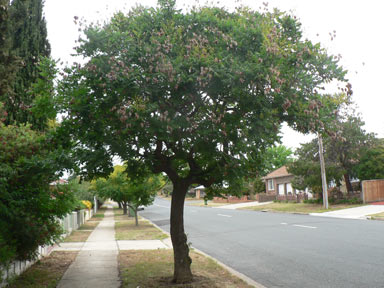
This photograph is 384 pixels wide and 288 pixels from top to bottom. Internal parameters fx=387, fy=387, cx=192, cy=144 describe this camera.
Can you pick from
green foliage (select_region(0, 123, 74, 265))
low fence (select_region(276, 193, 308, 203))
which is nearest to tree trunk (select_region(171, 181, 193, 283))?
green foliage (select_region(0, 123, 74, 265))

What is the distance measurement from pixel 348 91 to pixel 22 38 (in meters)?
12.9

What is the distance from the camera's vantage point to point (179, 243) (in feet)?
24.8

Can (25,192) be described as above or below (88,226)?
above

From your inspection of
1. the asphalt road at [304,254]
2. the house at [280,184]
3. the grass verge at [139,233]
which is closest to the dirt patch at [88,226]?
the grass verge at [139,233]

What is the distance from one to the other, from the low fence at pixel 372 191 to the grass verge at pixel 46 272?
2541cm

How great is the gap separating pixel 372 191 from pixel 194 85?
2911 centimetres

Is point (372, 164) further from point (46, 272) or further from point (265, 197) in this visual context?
point (46, 272)

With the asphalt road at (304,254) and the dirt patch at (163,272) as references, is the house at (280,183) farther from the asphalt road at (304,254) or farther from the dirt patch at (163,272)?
the dirt patch at (163,272)

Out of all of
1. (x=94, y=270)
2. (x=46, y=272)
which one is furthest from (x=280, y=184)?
(x=46, y=272)

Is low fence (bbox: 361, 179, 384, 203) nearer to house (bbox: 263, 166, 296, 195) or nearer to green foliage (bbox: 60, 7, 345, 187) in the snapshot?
house (bbox: 263, 166, 296, 195)

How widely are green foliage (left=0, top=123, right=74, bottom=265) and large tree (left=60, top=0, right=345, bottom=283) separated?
862 millimetres

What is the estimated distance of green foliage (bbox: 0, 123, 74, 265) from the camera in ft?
22.0

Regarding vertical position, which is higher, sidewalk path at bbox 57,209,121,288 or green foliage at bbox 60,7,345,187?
green foliage at bbox 60,7,345,187

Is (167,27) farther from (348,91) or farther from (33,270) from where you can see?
(33,270)
